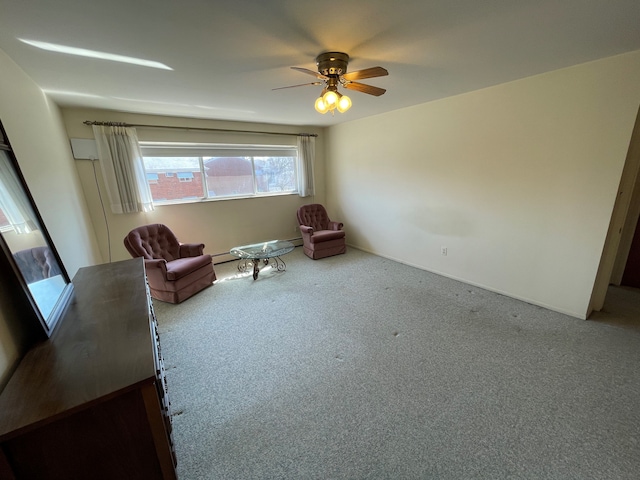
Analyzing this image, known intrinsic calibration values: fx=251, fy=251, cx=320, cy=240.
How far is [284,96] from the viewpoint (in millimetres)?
2791

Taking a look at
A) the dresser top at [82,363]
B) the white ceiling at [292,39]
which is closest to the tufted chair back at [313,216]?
the white ceiling at [292,39]

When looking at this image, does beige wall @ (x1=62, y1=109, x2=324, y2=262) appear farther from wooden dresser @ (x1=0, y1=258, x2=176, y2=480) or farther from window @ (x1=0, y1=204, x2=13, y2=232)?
wooden dresser @ (x1=0, y1=258, x2=176, y2=480)

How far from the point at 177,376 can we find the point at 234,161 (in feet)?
11.4

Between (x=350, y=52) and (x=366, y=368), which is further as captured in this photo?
(x=366, y=368)

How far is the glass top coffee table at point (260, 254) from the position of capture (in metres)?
3.56

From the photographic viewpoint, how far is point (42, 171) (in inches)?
80.4

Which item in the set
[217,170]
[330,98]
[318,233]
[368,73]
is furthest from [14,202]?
[318,233]

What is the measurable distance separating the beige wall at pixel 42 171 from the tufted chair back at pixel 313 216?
3022 mm

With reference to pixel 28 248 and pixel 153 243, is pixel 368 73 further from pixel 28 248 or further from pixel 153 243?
pixel 153 243

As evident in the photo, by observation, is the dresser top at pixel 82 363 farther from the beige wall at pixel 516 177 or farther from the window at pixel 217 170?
the beige wall at pixel 516 177

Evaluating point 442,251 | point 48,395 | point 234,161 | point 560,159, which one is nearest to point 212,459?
point 48,395

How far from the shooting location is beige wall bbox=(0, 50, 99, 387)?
102 centimetres

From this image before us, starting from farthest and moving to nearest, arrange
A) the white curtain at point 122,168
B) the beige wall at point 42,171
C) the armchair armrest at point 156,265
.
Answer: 1. the white curtain at point 122,168
2. the armchair armrest at point 156,265
3. the beige wall at point 42,171

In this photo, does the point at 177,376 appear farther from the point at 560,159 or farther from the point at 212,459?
the point at 560,159
